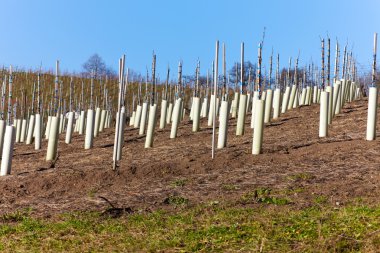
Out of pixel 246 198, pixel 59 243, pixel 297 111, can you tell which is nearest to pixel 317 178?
pixel 246 198

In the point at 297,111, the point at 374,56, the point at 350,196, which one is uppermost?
the point at 374,56

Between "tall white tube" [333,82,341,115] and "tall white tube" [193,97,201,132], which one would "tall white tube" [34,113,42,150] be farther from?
"tall white tube" [333,82,341,115]

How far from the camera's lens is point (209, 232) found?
631cm

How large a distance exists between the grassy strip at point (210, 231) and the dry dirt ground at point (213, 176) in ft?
2.08

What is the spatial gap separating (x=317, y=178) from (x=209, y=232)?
132 inches

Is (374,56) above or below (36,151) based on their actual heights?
above

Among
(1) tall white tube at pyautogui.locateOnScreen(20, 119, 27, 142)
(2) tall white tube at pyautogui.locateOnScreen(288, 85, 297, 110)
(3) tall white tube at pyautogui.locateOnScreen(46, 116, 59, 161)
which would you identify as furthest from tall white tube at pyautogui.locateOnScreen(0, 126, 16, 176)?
(1) tall white tube at pyautogui.locateOnScreen(20, 119, 27, 142)

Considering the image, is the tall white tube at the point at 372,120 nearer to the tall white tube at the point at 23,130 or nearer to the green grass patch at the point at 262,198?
the green grass patch at the point at 262,198

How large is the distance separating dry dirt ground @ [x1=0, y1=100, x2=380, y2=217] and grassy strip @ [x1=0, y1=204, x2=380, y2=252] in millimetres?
635

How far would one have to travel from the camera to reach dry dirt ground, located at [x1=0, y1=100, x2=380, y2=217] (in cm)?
830

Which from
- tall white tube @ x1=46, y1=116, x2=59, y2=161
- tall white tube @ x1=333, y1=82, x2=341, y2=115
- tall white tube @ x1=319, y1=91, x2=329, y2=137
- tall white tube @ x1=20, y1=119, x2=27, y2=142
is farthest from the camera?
tall white tube @ x1=20, y1=119, x2=27, y2=142

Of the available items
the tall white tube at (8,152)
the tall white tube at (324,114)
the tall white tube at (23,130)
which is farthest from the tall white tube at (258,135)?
the tall white tube at (23,130)

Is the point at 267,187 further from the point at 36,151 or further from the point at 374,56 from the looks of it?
the point at 36,151

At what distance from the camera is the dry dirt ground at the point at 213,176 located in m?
8.30
